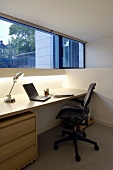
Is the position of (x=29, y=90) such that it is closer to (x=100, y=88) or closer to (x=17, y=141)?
(x=17, y=141)

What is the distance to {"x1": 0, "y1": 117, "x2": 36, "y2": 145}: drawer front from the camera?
1.42 metres

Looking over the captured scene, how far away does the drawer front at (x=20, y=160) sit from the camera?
146cm

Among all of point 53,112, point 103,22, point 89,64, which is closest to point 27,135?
point 53,112

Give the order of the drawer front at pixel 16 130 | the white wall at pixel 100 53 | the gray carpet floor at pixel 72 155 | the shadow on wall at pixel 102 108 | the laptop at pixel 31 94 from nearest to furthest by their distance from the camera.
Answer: the drawer front at pixel 16 130 < the gray carpet floor at pixel 72 155 < the laptop at pixel 31 94 < the shadow on wall at pixel 102 108 < the white wall at pixel 100 53

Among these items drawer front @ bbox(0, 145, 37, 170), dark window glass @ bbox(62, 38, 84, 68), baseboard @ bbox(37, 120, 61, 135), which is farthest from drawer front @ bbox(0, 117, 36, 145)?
dark window glass @ bbox(62, 38, 84, 68)

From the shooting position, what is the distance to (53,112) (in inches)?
115

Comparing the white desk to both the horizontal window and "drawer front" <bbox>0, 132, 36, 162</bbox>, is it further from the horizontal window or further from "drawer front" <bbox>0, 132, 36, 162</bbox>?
the horizontal window

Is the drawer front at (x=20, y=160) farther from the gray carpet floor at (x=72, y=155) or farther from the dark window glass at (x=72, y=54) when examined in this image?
the dark window glass at (x=72, y=54)

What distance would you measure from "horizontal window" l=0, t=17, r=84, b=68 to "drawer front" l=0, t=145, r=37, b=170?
4.88 ft

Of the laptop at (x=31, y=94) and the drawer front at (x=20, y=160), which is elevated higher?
the laptop at (x=31, y=94)

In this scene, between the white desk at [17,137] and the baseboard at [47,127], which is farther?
the baseboard at [47,127]

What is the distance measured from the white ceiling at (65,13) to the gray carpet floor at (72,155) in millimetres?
2147

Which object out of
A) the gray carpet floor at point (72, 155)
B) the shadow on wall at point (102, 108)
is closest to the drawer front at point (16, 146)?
the gray carpet floor at point (72, 155)

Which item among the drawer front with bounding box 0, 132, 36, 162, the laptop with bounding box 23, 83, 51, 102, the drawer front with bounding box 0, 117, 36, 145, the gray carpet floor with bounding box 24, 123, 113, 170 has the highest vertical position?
the laptop with bounding box 23, 83, 51, 102
